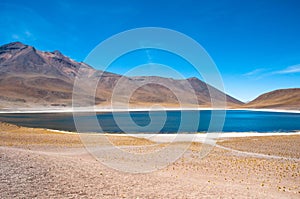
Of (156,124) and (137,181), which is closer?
(137,181)

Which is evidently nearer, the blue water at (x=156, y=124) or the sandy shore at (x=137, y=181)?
the sandy shore at (x=137, y=181)

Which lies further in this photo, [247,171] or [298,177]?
[247,171]

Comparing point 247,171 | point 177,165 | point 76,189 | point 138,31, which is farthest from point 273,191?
point 138,31

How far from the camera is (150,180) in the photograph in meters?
16.8

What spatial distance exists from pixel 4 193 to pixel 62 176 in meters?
3.55

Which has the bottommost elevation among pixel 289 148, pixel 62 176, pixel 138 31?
pixel 289 148

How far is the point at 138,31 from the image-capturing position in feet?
75.9

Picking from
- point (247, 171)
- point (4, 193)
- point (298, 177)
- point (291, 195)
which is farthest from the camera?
point (247, 171)

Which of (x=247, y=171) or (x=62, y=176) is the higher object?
(x=62, y=176)

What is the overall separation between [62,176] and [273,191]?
1263 cm

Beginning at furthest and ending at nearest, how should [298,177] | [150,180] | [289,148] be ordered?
1. [289,148]
2. [298,177]
3. [150,180]

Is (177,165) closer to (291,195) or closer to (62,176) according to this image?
(291,195)

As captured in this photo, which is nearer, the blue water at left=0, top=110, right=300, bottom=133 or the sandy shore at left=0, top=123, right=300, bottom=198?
the sandy shore at left=0, top=123, right=300, bottom=198

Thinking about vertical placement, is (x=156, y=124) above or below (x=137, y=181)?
above
